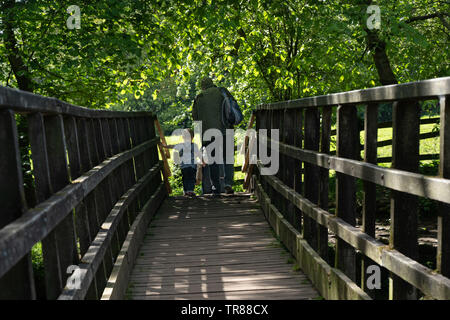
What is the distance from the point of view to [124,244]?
5984 millimetres

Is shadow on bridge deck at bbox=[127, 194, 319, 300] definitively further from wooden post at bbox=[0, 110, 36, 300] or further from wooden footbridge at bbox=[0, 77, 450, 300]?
wooden post at bbox=[0, 110, 36, 300]

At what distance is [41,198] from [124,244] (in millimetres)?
2943

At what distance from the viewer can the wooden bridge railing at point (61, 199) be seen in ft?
7.97

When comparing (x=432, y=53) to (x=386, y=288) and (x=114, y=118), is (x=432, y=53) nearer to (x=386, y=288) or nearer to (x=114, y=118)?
(x=386, y=288)

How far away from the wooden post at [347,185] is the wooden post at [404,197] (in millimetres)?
1047

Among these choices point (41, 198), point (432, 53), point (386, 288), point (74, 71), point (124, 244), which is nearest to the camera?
point (41, 198)

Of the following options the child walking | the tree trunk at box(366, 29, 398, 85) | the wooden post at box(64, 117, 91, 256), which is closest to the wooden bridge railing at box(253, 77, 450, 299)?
the wooden post at box(64, 117, 91, 256)

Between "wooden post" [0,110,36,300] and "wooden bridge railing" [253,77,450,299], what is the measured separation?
1803mm

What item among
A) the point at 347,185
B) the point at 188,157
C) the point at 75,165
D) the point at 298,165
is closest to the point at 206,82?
the point at 188,157

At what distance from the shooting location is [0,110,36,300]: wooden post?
242cm

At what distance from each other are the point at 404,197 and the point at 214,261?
133 inches

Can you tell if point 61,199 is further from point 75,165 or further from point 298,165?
point 298,165

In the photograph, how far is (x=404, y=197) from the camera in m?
3.28
